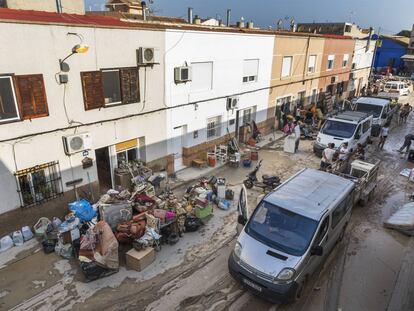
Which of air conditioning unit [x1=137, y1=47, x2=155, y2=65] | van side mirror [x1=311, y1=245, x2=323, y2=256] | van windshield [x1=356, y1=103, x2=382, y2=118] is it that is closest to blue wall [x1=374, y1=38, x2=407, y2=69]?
van windshield [x1=356, y1=103, x2=382, y2=118]

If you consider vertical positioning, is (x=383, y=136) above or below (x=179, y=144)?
below

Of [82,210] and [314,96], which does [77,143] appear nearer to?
[82,210]

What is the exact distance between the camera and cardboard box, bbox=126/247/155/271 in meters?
7.88

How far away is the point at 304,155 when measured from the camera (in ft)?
55.1

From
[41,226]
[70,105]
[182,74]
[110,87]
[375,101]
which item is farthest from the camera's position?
[375,101]

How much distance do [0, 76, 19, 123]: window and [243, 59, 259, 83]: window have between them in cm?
1148

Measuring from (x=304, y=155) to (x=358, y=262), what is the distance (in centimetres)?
898

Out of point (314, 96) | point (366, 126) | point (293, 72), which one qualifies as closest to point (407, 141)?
point (366, 126)

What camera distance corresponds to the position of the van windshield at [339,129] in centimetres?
1540

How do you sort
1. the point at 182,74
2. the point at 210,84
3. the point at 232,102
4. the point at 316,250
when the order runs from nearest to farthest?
the point at 316,250
the point at 182,74
the point at 210,84
the point at 232,102

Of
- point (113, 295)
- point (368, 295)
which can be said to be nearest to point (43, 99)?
point (113, 295)

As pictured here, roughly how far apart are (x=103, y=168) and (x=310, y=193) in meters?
7.50

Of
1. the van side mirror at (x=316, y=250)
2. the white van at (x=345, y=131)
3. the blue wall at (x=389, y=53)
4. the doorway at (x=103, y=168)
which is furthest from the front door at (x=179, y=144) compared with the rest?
the blue wall at (x=389, y=53)

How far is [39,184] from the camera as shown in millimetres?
9289
